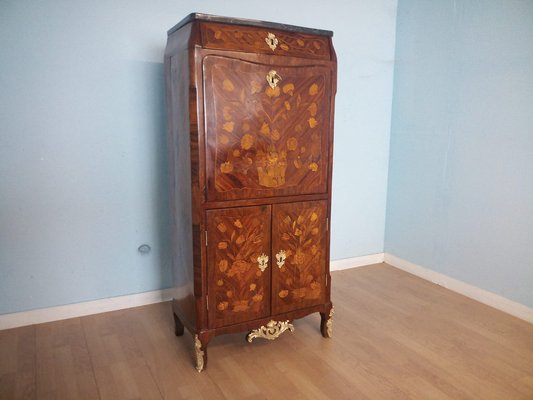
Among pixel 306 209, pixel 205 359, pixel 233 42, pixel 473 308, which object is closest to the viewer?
pixel 233 42

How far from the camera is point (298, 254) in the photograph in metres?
2.10

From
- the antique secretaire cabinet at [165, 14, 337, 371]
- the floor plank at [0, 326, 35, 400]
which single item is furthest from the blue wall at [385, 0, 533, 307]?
the floor plank at [0, 326, 35, 400]

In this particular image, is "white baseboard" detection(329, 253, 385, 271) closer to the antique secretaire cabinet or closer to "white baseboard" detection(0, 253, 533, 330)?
"white baseboard" detection(0, 253, 533, 330)

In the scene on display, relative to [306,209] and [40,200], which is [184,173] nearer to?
[306,209]

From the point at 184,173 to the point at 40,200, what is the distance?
0.93 meters

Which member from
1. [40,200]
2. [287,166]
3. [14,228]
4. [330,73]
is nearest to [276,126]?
[287,166]

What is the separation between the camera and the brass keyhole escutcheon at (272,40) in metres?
1.87

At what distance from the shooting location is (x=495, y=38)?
8.27ft

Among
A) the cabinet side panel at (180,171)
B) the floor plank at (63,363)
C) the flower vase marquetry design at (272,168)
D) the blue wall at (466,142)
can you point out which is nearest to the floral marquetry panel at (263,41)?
the cabinet side panel at (180,171)

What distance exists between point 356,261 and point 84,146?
2.18 metres

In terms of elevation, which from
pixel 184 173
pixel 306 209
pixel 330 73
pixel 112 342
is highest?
pixel 330 73

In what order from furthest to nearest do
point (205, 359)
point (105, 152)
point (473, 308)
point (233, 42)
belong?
point (473, 308) → point (105, 152) → point (205, 359) → point (233, 42)

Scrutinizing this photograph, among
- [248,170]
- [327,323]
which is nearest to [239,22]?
[248,170]

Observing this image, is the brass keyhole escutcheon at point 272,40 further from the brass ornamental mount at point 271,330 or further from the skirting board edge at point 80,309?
the skirting board edge at point 80,309
